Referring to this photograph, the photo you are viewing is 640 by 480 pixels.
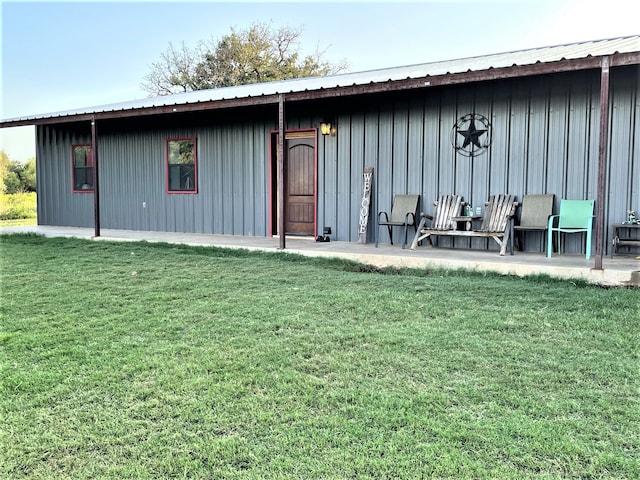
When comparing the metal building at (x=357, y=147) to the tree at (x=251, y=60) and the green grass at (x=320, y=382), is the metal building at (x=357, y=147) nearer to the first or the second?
the green grass at (x=320, y=382)

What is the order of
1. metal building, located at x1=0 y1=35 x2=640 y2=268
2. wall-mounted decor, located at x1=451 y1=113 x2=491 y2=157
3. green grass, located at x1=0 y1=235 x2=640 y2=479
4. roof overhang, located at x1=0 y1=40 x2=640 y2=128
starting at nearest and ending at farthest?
1. green grass, located at x1=0 y1=235 x2=640 y2=479
2. roof overhang, located at x1=0 y1=40 x2=640 y2=128
3. metal building, located at x1=0 y1=35 x2=640 y2=268
4. wall-mounted decor, located at x1=451 y1=113 x2=491 y2=157

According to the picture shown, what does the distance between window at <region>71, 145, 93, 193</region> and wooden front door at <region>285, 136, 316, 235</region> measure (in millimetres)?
5036

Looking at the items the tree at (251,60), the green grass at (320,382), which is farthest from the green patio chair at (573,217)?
the tree at (251,60)

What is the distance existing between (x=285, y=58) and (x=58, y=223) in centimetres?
1620

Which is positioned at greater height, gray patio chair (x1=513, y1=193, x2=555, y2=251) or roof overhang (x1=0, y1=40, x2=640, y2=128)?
roof overhang (x1=0, y1=40, x2=640, y2=128)

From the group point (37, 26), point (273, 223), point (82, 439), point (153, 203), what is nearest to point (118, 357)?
point (82, 439)

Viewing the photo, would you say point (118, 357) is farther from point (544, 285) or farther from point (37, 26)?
point (37, 26)

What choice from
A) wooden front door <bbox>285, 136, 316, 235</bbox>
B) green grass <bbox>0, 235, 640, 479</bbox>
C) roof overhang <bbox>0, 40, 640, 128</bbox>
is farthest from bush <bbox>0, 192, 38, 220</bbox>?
green grass <bbox>0, 235, 640, 479</bbox>

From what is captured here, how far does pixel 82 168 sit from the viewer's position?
11.5 m

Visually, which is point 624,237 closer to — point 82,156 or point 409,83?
point 409,83

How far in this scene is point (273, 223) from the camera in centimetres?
900

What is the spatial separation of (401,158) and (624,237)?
3.01 m

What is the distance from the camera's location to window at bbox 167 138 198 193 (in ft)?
32.4

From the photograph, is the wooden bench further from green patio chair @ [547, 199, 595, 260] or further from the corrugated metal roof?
the corrugated metal roof
